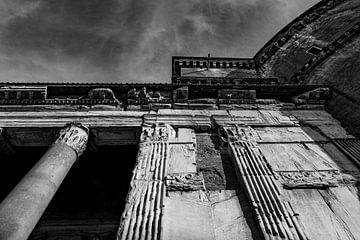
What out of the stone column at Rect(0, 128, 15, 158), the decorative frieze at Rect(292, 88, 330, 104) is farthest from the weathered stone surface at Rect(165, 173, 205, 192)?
the decorative frieze at Rect(292, 88, 330, 104)

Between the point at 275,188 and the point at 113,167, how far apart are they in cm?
481

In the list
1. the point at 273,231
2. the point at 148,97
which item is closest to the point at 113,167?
the point at 148,97

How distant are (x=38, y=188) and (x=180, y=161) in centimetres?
244

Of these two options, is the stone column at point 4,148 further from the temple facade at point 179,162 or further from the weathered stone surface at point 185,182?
the weathered stone surface at point 185,182

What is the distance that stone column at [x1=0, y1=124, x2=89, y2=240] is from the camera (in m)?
3.63

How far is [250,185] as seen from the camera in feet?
14.2

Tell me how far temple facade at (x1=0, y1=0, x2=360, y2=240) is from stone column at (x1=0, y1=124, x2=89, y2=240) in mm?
18

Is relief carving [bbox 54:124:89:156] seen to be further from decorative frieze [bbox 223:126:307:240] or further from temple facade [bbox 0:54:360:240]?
decorative frieze [bbox 223:126:307:240]

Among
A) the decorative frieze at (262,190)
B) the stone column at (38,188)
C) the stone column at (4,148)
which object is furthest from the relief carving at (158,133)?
the stone column at (4,148)

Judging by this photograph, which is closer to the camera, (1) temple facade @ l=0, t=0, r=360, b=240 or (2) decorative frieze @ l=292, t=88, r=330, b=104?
(1) temple facade @ l=0, t=0, r=360, b=240

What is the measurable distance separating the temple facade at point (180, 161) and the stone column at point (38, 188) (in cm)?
2

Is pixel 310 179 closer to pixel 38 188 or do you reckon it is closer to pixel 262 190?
pixel 262 190

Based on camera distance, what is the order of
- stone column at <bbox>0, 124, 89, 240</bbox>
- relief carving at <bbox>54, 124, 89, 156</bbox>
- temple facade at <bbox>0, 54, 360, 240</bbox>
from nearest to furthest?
stone column at <bbox>0, 124, 89, 240</bbox>
temple facade at <bbox>0, 54, 360, 240</bbox>
relief carving at <bbox>54, 124, 89, 156</bbox>

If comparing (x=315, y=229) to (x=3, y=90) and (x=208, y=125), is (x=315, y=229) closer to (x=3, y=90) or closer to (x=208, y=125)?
(x=208, y=125)
